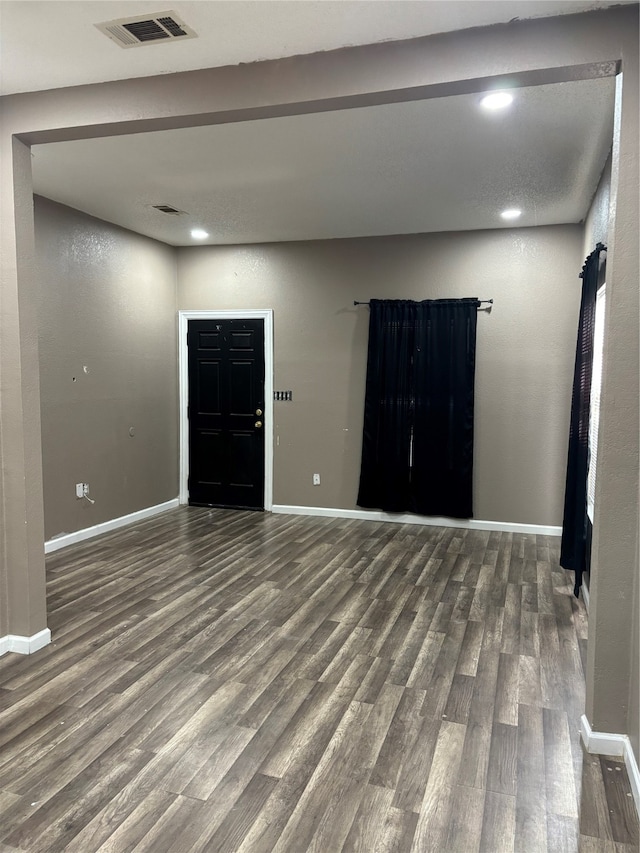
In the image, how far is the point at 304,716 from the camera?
2.53m

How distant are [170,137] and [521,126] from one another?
193cm

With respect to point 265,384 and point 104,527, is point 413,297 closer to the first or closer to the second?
point 265,384

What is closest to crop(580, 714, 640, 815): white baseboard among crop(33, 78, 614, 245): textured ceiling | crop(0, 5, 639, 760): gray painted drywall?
crop(0, 5, 639, 760): gray painted drywall

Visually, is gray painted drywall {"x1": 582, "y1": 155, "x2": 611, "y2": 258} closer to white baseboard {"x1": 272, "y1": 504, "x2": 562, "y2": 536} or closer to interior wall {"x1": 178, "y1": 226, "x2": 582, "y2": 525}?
interior wall {"x1": 178, "y1": 226, "x2": 582, "y2": 525}

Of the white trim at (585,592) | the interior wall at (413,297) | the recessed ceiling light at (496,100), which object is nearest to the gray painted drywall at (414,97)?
the recessed ceiling light at (496,100)

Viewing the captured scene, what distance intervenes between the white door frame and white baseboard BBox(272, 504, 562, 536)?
39cm

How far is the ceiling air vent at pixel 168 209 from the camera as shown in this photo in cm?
477

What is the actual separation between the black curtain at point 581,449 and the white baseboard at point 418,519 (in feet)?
4.19

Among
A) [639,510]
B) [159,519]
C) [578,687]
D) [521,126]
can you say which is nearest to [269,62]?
[521,126]

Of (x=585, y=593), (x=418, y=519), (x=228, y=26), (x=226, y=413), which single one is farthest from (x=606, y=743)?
(x=226, y=413)

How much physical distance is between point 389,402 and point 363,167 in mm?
2489

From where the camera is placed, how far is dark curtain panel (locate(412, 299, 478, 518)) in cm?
559

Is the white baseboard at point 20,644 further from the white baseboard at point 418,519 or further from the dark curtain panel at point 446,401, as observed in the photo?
the dark curtain panel at point 446,401

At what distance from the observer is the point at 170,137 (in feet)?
11.0
